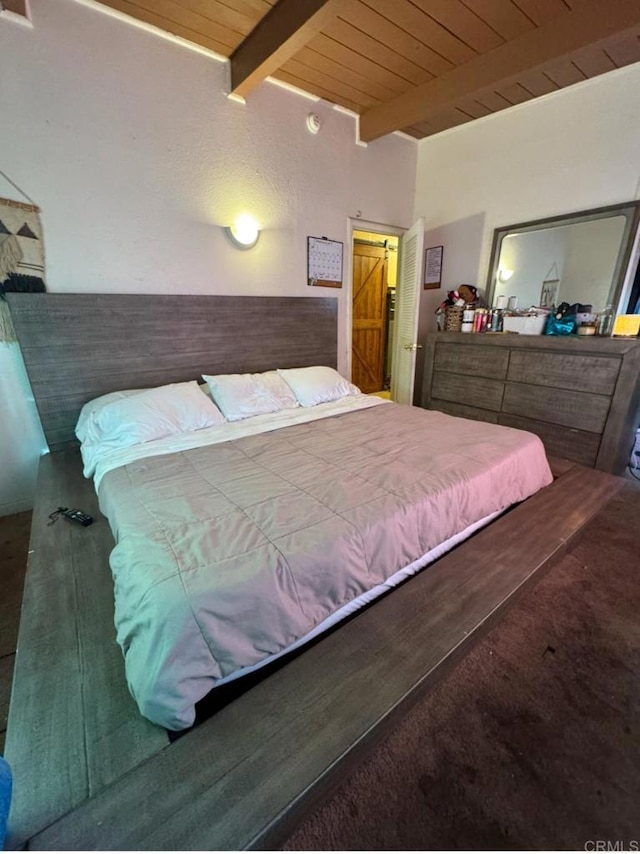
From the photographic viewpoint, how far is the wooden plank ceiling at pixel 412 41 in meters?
1.79

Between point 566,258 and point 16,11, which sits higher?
point 16,11

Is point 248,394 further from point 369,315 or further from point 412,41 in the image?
point 369,315

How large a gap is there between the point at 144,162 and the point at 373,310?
3.10 m

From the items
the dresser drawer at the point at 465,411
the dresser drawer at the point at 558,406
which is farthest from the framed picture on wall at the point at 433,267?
the dresser drawer at the point at 558,406

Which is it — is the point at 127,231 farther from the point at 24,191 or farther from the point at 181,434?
the point at 181,434

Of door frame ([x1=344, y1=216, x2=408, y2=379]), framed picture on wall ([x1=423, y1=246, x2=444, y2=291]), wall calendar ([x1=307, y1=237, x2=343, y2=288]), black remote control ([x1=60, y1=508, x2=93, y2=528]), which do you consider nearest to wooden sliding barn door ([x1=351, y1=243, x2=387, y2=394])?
door frame ([x1=344, y1=216, x2=408, y2=379])

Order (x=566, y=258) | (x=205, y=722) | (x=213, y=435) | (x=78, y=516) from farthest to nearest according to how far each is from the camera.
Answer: (x=566, y=258) < (x=213, y=435) < (x=78, y=516) < (x=205, y=722)

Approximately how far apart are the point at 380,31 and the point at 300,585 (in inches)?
114

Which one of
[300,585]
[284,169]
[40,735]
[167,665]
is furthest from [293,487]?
[284,169]

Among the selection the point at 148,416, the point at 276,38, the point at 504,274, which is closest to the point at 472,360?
the point at 504,274

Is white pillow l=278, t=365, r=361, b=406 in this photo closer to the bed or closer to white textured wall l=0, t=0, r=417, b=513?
the bed

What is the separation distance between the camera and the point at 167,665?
824mm

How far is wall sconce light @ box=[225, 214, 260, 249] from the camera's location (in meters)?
2.54

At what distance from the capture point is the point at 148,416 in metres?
1.96
